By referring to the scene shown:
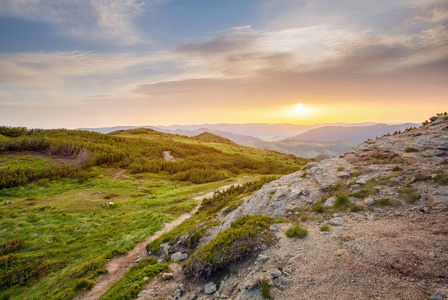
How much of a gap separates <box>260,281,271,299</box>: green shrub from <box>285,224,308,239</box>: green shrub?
2.73 metres

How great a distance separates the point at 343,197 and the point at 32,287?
18.1 m

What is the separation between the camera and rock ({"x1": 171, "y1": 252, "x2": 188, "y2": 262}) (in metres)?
10.5

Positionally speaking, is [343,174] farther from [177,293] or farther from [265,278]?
[177,293]

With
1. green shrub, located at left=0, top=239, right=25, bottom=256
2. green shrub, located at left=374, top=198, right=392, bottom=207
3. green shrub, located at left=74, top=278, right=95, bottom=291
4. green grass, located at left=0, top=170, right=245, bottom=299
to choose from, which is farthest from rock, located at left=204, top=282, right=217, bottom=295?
green shrub, located at left=0, top=239, right=25, bottom=256

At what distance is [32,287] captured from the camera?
10.8 m

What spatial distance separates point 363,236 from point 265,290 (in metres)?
4.04

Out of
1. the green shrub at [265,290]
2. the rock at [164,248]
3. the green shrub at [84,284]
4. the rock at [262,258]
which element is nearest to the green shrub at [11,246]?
the green shrub at [84,284]

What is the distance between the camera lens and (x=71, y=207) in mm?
21266

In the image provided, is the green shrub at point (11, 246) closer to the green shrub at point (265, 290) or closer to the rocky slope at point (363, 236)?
the rocky slope at point (363, 236)

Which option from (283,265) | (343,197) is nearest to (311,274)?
(283,265)

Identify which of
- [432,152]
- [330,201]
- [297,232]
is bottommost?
[297,232]

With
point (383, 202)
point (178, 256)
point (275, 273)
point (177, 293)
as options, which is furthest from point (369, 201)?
point (178, 256)

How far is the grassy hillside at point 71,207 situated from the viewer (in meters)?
11.5

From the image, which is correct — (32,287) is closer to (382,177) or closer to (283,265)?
(283,265)
